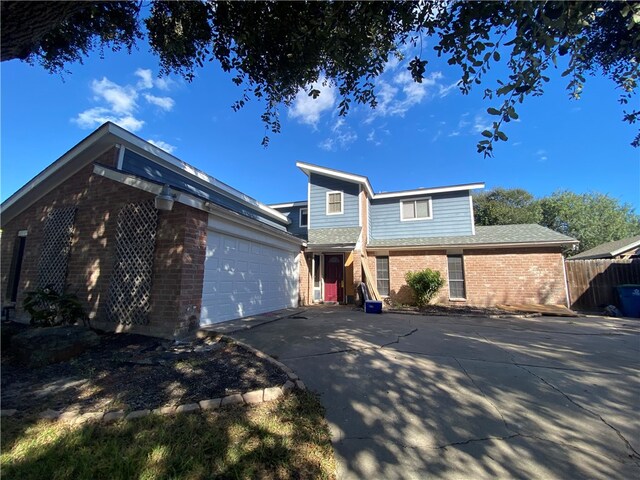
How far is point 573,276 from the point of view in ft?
38.5

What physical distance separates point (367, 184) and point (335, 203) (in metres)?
1.87

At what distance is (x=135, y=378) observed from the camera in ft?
11.9

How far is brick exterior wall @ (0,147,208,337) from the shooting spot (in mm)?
5793

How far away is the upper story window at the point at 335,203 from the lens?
1397 cm

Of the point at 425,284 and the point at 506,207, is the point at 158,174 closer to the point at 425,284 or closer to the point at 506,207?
the point at 425,284

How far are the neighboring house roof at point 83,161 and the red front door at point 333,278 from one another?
7262 millimetres

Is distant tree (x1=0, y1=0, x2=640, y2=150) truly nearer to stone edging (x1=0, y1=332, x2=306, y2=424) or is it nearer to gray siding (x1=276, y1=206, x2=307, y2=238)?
stone edging (x1=0, y1=332, x2=306, y2=424)

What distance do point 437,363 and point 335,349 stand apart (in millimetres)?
1679

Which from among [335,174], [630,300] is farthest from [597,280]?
[335,174]

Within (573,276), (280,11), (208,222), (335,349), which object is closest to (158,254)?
(208,222)

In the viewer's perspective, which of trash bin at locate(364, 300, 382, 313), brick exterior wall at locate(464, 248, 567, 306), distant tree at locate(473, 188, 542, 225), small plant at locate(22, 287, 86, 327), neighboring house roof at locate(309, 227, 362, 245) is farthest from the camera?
distant tree at locate(473, 188, 542, 225)

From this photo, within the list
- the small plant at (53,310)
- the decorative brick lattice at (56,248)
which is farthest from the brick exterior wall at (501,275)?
the decorative brick lattice at (56,248)

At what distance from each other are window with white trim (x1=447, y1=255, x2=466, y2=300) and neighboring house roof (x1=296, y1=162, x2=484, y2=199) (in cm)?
343

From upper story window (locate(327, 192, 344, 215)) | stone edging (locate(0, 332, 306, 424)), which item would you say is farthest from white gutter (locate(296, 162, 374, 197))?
stone edging (locate(0, 332, 306, 424))
